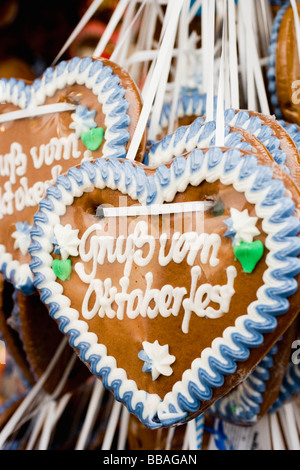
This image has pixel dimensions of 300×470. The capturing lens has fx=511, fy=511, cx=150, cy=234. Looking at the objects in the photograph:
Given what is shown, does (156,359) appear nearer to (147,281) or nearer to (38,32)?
(147,281)

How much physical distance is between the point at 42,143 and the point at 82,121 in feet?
0.28

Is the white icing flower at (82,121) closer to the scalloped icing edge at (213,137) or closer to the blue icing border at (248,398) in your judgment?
the scalloped icing edge at (213,137)

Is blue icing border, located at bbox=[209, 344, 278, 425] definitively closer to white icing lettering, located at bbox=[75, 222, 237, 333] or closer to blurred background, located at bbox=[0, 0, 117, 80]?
white icing lettering, located at bbox=[75, 222, 237, 333]

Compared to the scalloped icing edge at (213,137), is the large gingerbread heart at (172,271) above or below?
below

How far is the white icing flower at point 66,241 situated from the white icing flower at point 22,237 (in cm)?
12

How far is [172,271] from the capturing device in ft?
1.78

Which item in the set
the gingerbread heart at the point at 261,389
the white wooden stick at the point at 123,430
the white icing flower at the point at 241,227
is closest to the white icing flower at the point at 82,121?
the white icing flower at the point at 241,227

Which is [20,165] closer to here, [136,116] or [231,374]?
[136,116]

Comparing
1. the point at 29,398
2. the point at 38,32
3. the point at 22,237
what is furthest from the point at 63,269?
the point at 38,32

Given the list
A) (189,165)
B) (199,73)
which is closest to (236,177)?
(189,165)

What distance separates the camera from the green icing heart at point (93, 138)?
0.66 meters

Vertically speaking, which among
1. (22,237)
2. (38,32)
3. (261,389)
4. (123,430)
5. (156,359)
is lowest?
(123,430)

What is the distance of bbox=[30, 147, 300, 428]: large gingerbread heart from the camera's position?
477 mm

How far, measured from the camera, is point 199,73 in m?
0.88
